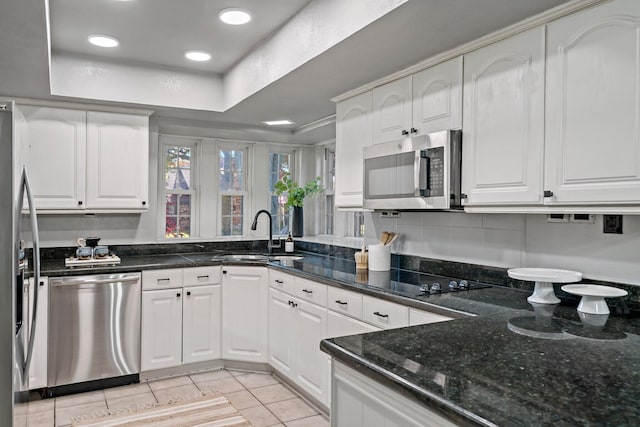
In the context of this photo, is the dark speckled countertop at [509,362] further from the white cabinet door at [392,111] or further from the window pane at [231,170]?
the window pane at [231,170]

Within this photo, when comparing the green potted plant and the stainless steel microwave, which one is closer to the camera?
the stainless steel microwave

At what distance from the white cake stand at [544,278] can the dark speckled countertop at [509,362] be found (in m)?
0.07

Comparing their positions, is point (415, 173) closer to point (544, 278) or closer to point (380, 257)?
point (380, 257)

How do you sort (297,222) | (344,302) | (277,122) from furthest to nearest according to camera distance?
(297,222), (277,122), (344,302)

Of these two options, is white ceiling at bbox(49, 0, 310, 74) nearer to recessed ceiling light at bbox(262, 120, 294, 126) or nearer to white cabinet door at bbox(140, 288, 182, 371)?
recessed ceiling light at bbox(262, 120, 294, 126)

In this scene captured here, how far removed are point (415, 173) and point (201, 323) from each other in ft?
7.14

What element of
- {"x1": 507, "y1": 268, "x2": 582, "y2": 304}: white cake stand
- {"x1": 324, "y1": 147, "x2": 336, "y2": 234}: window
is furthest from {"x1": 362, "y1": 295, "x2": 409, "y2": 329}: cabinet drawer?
{"x1": 324, "y1": 147, "x2": 336, "y2": 234}: window

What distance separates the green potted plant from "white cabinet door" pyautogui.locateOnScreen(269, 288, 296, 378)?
1184 millimetres

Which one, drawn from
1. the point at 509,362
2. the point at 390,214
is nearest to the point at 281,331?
the point at 390,214

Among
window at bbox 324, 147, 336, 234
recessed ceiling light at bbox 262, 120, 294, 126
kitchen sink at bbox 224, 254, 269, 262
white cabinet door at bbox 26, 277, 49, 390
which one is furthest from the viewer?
window at bbox 324, 147, 336, 234

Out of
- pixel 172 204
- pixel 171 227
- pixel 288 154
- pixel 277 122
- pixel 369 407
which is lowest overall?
pixel 369 407

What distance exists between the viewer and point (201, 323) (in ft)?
12.4

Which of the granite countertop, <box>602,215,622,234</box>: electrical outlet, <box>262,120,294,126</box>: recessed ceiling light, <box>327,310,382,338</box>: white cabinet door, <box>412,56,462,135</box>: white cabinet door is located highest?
<box>262,120,294,126</box>: recessed ceiling light

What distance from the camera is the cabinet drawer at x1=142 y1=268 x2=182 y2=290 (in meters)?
3.58
